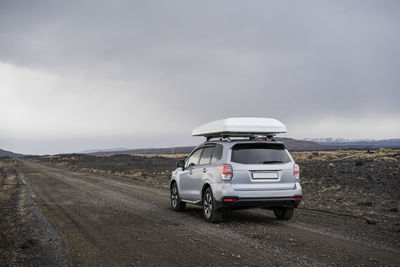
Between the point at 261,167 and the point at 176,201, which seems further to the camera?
the point at 176,201

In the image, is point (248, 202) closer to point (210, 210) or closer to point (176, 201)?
point (210, 210)

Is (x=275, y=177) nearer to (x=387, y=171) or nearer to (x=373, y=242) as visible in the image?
(x=373, y=242)

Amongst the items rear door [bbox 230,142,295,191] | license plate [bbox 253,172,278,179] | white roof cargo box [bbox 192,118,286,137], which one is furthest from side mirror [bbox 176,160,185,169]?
license plate [bbox 253,172,278,179]

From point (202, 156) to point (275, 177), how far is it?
2202 millimetres

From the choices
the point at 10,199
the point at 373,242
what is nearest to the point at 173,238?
the point at 373,242

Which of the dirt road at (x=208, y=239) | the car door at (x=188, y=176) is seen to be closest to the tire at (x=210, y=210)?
the dirt road at (x=208, y=239)

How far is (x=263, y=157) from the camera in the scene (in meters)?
8.66

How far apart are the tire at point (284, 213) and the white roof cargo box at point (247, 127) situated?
186 centimetres

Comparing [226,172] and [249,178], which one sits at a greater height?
[226,172]

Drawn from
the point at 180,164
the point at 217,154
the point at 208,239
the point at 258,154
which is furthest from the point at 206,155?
the point at 208,239

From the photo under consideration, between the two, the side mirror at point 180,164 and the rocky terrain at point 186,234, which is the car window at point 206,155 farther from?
the rocky terrain at point 186,234

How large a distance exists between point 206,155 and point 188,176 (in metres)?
1.10

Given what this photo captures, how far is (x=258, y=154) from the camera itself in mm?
8680

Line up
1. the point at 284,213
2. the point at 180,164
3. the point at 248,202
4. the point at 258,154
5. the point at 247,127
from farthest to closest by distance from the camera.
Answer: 1. the point at 180,164
2. the point at 284,213
3. the point at 247,127
4. the point at 258,154
5. the point at 248,202
